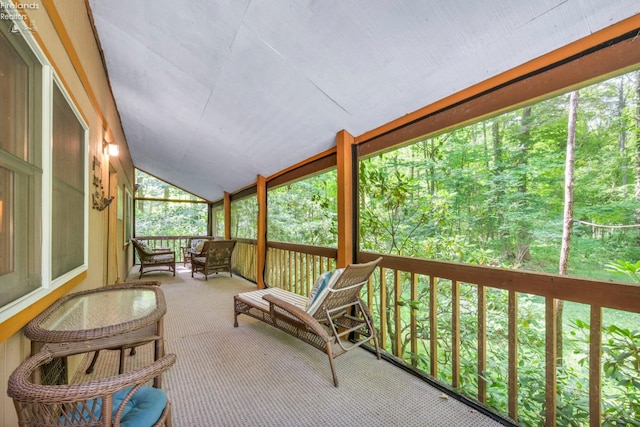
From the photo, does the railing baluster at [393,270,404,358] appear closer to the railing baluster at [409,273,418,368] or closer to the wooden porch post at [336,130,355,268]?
the railing baluster at [409,273,418,368]

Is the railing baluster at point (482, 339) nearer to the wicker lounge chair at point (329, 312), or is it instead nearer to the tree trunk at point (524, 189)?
the wicker lounge chair at point (329, 312)

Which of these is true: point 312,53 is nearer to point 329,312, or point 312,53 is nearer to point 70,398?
point 329,312

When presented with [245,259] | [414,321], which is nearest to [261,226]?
[245,259]

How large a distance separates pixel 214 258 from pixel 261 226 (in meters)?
1.84

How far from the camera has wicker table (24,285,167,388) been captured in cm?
112

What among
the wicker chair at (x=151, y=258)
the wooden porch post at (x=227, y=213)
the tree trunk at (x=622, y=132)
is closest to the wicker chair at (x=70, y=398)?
the tree trunk at (x=622, y=132)

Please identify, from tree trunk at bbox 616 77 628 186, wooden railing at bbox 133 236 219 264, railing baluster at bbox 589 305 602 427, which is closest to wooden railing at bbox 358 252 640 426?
railing baluster at bbox 589 305 602 427

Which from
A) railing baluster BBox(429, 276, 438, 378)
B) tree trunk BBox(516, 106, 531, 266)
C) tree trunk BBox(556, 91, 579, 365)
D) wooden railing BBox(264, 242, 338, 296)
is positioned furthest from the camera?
tree trunk BBox(516, 106, 531, 266)

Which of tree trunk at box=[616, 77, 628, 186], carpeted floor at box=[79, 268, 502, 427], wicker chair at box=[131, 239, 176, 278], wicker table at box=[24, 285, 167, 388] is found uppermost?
tree trunk at box=[616, 77, 628, 186]

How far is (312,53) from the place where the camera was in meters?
1.92

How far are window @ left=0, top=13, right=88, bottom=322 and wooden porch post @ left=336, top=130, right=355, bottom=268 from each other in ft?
6.92

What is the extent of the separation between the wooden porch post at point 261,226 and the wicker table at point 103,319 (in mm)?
3036

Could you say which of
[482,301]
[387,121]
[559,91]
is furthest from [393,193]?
[559,91]

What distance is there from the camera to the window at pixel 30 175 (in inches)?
39.4
